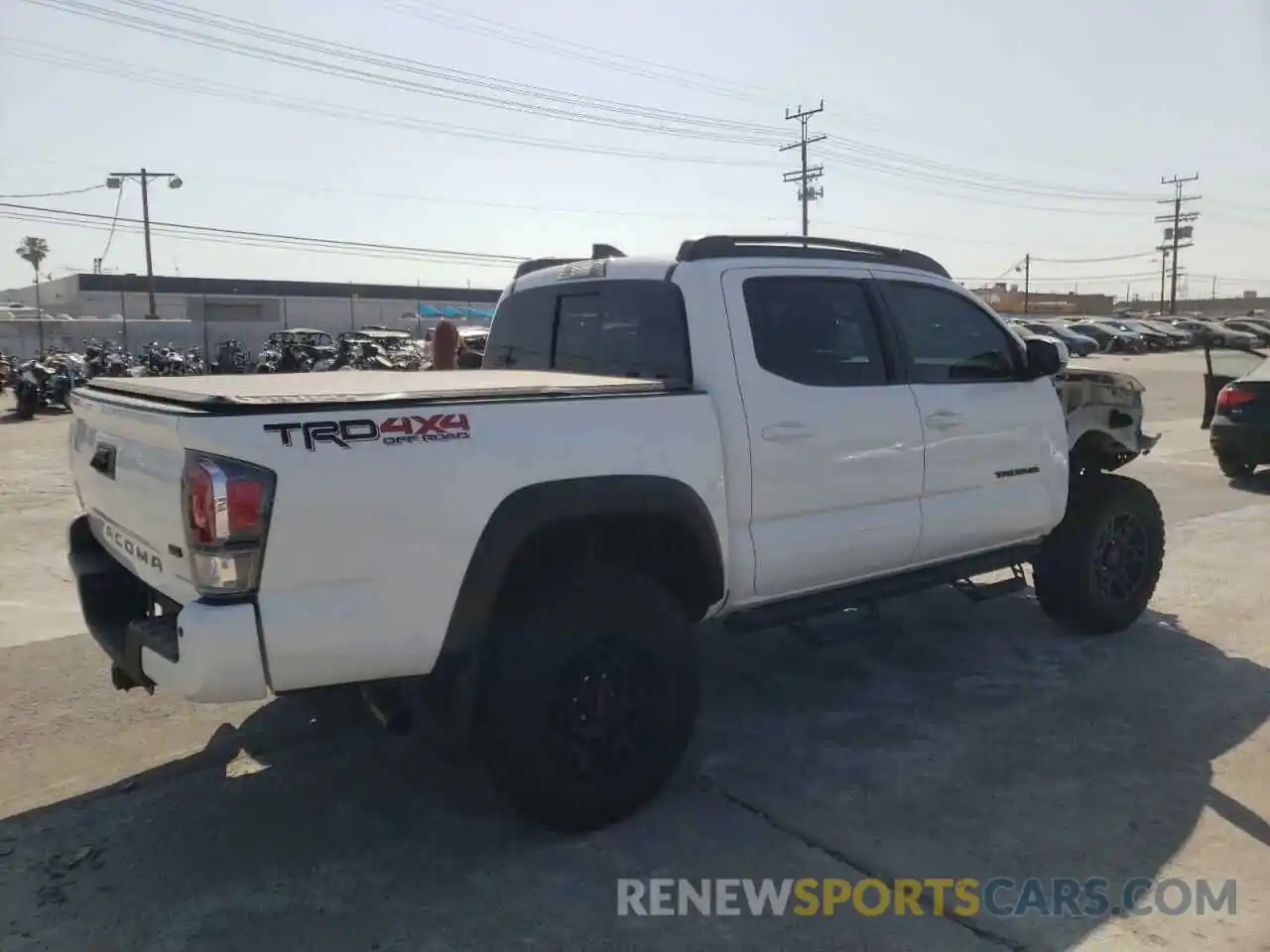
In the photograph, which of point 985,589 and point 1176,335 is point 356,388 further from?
point 1176,335

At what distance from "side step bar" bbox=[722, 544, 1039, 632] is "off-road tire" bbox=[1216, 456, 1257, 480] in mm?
6700

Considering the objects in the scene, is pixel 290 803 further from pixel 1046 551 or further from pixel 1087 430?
pixel 1087 430

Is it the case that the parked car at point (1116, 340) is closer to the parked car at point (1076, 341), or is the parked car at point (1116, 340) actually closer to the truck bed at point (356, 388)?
the parked car at point (1076, 341)

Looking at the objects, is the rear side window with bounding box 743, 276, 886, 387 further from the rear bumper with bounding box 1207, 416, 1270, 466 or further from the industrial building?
the industrial building

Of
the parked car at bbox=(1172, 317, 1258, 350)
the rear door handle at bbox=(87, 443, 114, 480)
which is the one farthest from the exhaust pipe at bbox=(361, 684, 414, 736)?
the parked car at bbox=(1172, 317, 1258, 350)

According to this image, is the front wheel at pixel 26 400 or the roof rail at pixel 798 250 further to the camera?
the front wheel at pixel 26 400

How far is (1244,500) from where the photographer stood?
381 inches

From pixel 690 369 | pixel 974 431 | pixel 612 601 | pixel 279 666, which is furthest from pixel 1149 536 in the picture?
pixel 279 666

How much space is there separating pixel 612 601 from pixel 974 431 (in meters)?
2.28

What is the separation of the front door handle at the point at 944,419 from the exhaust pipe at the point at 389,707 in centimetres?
266

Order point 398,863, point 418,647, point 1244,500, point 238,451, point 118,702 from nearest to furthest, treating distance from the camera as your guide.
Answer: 1. point 238,451
2. point 418,647
3. point 398,863
4. point 118,702
5. point 1244,500

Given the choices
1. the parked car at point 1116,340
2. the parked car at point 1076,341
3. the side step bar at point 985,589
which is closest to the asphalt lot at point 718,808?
the side step bar at point 985,589

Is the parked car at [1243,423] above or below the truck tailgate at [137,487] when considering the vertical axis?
below

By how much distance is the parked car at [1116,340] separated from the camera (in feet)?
155
